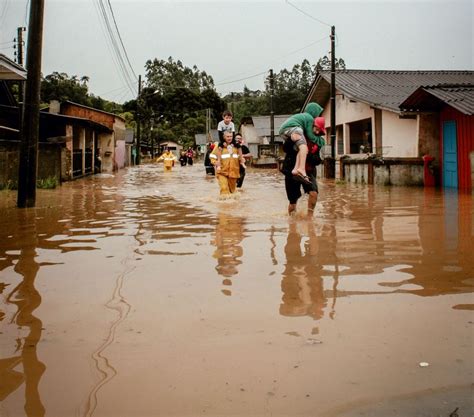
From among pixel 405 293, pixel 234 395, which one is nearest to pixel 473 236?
pixel 405 293

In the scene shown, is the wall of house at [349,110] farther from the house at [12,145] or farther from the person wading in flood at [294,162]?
the person wading in flood at [294,162]

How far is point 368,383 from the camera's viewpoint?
8.02 ft

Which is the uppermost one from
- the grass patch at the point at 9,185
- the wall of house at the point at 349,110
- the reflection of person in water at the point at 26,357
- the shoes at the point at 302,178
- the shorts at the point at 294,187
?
the wall of house at the point at 349,110

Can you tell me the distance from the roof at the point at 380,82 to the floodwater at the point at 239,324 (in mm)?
17184

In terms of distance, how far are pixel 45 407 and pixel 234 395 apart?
0.77 meters

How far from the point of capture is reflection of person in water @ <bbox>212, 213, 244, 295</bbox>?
4660 mm

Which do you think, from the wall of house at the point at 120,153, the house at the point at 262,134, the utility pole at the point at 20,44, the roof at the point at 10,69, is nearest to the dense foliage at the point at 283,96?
the house at the point at 262,134

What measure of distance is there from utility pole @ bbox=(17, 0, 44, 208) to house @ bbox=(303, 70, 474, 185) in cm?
1057

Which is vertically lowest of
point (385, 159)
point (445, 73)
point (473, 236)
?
point (473, 236)

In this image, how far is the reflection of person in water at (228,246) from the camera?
4660 mm

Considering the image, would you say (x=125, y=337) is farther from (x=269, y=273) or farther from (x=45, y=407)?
(x=269, y=273)

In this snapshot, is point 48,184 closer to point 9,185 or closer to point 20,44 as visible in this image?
point 9,185

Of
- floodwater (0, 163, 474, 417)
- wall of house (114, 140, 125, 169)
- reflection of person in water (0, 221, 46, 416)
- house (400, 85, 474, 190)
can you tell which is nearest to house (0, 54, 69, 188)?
floodwater (0, 163, 474, 417)

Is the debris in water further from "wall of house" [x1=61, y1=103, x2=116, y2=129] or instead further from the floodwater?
"wall of house" [x1=61, y1=103, x2=116, y2=129]
